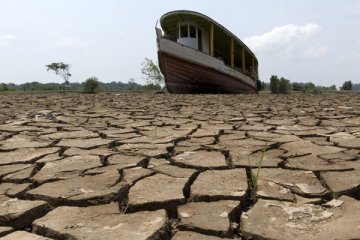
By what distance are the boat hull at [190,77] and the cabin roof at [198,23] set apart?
134 cm

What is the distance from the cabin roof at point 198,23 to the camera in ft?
38.4

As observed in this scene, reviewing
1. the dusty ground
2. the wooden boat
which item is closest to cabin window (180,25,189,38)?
the wooden boat

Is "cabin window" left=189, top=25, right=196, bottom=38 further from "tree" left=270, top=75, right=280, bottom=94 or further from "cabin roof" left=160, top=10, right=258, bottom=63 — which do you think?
"tree" left=270, top=75, right=280, bottom=94

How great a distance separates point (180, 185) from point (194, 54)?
9.97m

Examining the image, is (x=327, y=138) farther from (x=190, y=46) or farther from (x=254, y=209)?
(x=190, y=46)

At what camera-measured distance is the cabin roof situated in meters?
11.7

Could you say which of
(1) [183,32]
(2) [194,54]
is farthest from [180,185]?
(1) [183,32]

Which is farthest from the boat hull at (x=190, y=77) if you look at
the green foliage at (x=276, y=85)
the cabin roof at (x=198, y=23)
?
the green foliage at (x=276, y=85)

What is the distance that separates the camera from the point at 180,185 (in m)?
1.94

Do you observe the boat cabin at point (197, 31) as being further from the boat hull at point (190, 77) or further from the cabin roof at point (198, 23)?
the boat hull at point (190, 77)

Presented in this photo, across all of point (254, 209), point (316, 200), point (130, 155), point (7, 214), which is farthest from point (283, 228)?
point (130, 155)

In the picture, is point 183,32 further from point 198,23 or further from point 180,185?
point 180,185

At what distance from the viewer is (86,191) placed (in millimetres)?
1891

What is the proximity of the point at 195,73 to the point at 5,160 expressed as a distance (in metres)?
9.78
